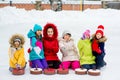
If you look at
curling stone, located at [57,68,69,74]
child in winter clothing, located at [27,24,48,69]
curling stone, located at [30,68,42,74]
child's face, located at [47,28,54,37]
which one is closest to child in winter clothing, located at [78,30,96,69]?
curling stone, located at [57,68,69,74]

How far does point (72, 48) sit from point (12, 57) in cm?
120

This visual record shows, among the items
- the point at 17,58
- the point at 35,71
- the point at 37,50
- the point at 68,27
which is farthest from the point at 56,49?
the point at 68,27

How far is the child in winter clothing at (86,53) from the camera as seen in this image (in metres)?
6.46

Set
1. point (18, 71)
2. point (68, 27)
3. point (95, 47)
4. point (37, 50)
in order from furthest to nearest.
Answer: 1. point (68, 27)
2. point (95, 47)
3. point (37, 50)
4. point (18, 71)

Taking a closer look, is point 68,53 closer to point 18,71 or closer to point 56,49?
point 56,49

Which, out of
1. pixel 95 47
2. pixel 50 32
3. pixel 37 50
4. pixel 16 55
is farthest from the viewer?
pixel 95 47

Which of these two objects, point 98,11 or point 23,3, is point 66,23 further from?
point 23,3

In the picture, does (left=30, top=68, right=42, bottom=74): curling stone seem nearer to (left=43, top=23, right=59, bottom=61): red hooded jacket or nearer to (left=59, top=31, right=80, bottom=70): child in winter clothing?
(left=43, top=23, right=59, bottom=61): red hooded jacket

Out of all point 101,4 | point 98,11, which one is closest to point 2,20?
point 98,11

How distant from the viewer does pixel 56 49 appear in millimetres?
6434

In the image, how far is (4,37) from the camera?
1127cm

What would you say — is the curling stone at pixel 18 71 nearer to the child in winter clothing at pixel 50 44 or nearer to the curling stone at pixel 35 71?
the curling stone at pixel 35 71

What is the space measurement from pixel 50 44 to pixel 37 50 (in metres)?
0.29

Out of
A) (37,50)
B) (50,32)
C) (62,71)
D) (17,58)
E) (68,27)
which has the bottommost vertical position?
(62,71)
